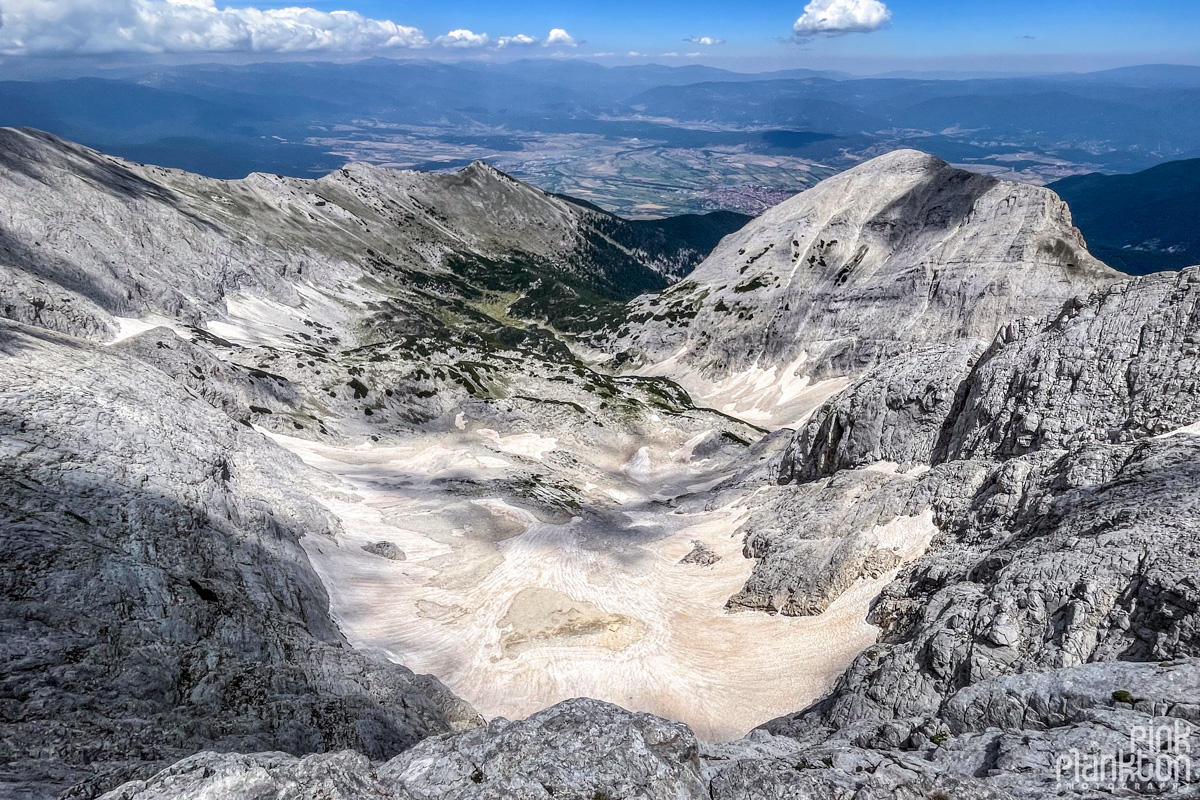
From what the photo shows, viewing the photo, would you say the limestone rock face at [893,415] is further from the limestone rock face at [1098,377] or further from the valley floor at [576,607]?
the valley floor at [576,607]

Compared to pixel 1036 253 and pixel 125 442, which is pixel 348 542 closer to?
pixel 125 442

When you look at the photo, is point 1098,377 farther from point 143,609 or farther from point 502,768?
point 143,609

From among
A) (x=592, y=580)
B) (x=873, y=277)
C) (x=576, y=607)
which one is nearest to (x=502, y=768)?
(x=576, y=607)

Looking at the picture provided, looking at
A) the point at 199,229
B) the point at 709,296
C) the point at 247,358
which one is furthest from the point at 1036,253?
the point at 199,229

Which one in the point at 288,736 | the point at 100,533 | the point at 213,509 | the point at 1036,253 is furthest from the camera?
the point at 1036,253

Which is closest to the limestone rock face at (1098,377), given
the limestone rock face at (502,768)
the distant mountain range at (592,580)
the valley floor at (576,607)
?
the distant mountain range at (592,580)

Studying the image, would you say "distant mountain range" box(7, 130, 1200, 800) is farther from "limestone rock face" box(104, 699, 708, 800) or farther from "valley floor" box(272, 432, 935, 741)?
"valley floor" box(272, 432, 935, 741)

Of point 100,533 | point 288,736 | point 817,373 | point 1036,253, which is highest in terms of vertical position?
point 1036,253

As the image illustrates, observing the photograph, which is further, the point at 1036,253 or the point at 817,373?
the point at 817,373
